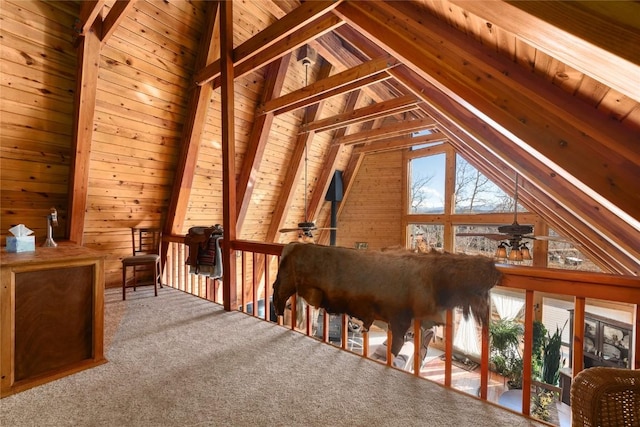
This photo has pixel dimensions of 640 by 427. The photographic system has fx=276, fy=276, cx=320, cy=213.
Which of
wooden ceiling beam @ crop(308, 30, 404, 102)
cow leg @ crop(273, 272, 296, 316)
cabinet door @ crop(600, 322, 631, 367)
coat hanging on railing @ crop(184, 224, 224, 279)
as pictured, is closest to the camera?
cow leg @ crop(273, 272, 296, 316)

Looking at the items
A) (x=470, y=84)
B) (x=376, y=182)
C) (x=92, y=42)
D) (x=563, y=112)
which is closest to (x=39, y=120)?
(x=92, y=42)

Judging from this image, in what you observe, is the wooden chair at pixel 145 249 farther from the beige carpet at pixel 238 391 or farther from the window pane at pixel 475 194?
the window pane at pixel 475 194

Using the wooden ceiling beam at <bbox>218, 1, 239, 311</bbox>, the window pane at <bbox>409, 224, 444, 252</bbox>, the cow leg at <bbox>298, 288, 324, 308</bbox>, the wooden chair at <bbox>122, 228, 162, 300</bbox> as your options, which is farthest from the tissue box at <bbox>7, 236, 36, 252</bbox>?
the window pane at <bbox>409, 224, 444, 252</bbox>

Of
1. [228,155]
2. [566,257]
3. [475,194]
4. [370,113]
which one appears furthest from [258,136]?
[566,257]

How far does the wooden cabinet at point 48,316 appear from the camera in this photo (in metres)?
1.57

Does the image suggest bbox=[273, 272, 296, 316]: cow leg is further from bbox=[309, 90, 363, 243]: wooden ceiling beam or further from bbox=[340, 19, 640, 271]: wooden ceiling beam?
bbox=[309, 90, 363, 243]: wooden ceiling beam

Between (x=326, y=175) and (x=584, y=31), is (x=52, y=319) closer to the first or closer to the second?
(x=584, y=31)

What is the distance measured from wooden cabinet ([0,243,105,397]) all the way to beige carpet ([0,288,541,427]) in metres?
0.12

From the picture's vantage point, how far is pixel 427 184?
685 cm

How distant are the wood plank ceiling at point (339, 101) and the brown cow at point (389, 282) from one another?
2.39ft

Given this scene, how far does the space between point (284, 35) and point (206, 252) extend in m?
2.50

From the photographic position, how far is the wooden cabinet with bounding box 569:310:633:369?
4441mm

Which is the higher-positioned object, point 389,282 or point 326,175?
point 326,175

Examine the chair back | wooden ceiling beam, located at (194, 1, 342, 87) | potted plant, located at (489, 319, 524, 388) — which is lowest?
potted plant, located at (489, 319, 524, 388)
